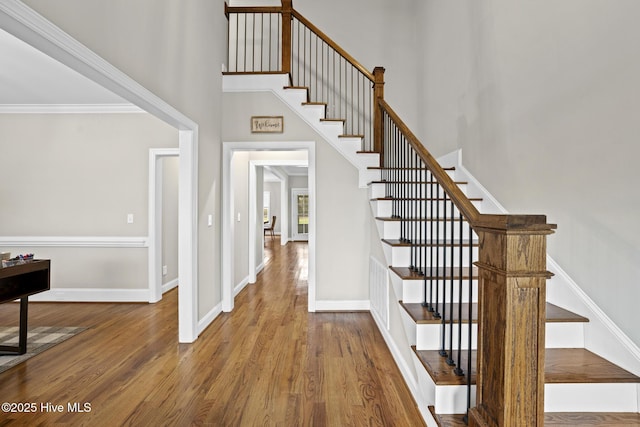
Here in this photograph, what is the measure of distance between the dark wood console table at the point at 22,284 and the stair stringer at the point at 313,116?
2.79 meters

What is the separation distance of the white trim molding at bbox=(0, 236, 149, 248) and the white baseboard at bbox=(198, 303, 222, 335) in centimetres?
149

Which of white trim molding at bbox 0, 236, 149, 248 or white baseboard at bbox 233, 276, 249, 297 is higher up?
white trim molding at bbox 0, 236, 149, 248

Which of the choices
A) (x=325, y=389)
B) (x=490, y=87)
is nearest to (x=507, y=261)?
(x=325, y=389)

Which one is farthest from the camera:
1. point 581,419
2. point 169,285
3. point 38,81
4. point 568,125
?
point 169,285

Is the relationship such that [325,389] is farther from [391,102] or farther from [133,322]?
[391,102]

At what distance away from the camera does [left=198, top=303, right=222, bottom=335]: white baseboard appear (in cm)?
333

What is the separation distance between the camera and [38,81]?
11.7 ft

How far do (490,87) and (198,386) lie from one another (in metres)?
3.59

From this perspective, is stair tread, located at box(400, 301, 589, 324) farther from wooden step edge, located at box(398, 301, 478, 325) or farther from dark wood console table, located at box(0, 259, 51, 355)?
dark wood console table, located at box(0, 259, 51, 355)

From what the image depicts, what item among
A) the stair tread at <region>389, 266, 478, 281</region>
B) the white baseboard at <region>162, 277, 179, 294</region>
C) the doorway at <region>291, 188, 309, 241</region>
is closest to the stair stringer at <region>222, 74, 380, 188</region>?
the stair tread at <region>389, 266, 478, 281</region>

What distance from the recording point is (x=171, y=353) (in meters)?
2.89

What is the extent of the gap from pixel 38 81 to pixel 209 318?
3237 mm

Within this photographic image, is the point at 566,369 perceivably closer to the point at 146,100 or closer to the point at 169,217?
the point at 146,100

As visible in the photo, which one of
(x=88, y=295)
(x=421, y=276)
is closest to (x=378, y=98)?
(x=421, y=276)
